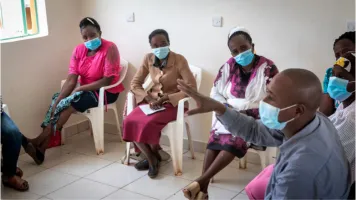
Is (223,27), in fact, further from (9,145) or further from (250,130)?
(9,145)

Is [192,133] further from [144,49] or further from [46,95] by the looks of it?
[46,95]

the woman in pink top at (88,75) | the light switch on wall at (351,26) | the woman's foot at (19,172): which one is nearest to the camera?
the light switch on wall at (351,26)

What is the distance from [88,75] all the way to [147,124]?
95 centimetres

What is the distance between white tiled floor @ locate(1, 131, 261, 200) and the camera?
3047 millimetres

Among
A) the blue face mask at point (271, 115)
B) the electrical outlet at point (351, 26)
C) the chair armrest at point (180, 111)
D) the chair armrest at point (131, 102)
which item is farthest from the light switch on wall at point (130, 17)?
the blue face mask at point (271, 115)

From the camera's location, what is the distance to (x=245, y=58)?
118 inches

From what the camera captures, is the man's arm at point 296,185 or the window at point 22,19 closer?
the man's arm at point 296,185

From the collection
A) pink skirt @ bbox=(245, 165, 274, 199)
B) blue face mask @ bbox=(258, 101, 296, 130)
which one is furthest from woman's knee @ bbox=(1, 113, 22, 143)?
blue face mask @ bbox=(258, 101, 296, 130)

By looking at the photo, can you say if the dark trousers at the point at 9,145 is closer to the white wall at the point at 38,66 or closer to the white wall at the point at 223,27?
the white wall at the point at 38,66

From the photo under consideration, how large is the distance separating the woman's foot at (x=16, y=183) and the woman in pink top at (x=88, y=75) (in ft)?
1.46

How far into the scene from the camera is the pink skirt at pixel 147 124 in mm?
3287

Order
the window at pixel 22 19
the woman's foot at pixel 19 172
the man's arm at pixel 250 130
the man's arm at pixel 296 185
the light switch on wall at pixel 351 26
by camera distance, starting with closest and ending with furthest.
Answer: the man's arm at pixel 296 185, the man's arm at pixel 250 130, the light switch on wall at pixel 351 26, the woman's foot at pixel 19 172, the window at pixel 22 19

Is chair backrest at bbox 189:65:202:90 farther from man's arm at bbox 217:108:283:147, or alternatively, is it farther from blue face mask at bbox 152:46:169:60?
man's arm at bbox 217:108:283:147

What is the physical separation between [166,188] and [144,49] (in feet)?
4.90
